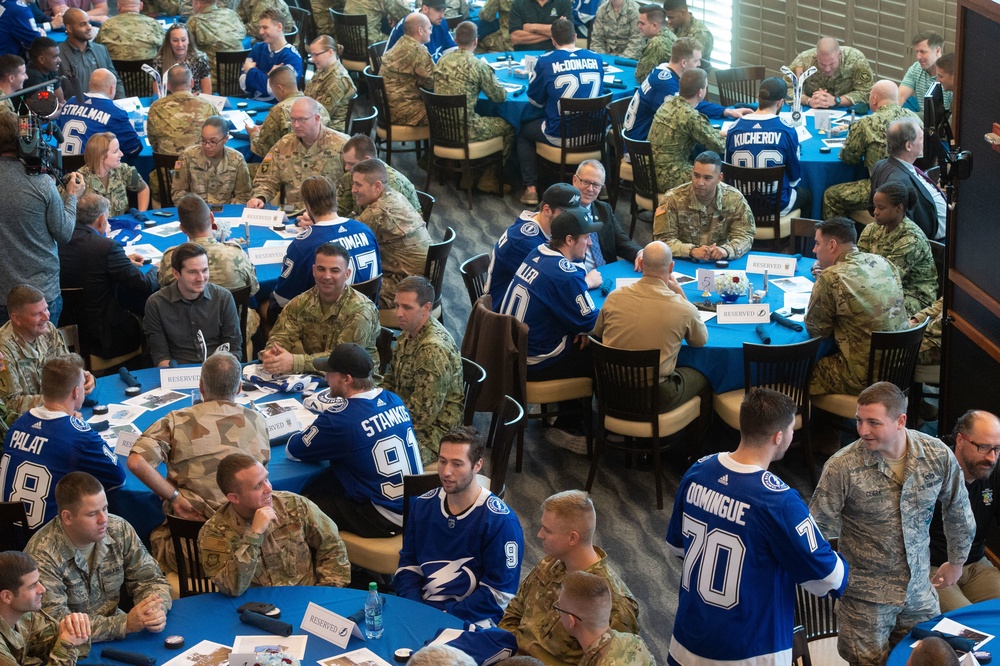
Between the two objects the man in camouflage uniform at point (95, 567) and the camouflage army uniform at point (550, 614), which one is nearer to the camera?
the camouflage army uniform at point (550, 614)

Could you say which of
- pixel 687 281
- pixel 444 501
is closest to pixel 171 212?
pixel 687 281

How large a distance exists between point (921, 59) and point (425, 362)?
20.1ft

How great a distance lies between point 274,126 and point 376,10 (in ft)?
13.9

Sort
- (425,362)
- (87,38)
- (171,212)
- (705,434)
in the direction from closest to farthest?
(425,362) → (705,434) → (171,212) → (87,38)

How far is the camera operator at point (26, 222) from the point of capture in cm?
702

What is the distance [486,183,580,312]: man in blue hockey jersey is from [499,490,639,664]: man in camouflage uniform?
3.22 m

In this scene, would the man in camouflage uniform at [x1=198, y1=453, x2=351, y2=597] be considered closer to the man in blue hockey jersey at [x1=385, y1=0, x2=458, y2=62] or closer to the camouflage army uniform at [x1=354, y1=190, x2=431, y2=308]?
the camouflage army uniform at [x1=354, y1=190, x2=431, y2=308]

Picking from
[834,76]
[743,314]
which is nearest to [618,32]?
[834,76]

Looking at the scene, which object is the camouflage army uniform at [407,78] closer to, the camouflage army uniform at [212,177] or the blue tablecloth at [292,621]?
the camouflage army uniform at [212,177]

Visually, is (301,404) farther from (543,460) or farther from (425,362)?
(543,460)

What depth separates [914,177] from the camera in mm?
8266

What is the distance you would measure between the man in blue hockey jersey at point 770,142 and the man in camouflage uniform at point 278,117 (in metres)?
3.06

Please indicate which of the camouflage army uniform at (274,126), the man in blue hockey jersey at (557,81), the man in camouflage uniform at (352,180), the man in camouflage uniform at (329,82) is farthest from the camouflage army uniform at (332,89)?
the man in camouflage uniform at (352,180)

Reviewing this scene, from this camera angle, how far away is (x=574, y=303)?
277 inches
